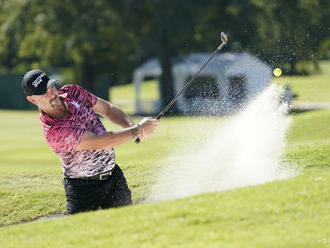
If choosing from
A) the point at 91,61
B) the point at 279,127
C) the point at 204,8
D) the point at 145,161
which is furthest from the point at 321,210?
the point at 91,61

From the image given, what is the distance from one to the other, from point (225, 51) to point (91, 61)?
11.4 metres

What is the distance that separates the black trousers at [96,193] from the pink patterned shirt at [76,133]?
0.10m

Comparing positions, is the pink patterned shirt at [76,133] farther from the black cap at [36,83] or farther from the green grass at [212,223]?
the green grass at [212,223]

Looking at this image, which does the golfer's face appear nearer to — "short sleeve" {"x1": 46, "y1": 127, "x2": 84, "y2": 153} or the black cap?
the black cap

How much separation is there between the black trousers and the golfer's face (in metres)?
0.83

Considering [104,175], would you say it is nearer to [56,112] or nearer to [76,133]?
[76,133]

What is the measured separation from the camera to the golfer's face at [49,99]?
5.89 metres

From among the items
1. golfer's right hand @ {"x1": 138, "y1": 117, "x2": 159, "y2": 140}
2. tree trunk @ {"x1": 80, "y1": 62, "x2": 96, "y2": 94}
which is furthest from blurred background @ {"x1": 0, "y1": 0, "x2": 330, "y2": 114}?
golfer's right hand @ {"x1": 138, "y1": 117, "x2": 159, "y2": 140}

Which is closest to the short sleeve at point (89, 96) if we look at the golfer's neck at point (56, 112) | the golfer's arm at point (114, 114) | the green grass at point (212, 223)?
the golfer's arm at point (114, 114)

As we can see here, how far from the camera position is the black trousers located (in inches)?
255

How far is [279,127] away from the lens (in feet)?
41.0

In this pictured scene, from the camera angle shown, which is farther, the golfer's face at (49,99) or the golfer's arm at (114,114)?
the golfer's arm at (114,114)

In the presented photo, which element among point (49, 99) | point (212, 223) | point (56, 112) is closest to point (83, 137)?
point (56, 112)

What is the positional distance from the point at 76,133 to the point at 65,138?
5.4 inches
